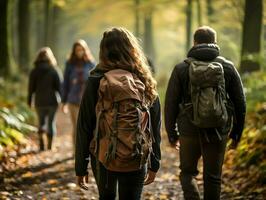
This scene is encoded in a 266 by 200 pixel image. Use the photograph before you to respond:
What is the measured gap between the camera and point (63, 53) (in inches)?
1706

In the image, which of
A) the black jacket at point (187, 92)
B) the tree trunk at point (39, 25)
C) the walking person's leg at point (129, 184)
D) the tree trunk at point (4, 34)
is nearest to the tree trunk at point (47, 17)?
the tree trunk at point (4, 34)

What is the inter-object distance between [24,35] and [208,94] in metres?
20.0

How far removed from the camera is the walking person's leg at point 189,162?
489cm

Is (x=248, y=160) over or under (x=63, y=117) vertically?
over

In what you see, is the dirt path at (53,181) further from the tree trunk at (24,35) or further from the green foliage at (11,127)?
the tree trunk at (24,35)

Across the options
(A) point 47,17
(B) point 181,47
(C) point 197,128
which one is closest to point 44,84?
(C) point 197,128

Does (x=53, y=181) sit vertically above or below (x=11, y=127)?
below

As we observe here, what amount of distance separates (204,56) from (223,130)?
0.76 m

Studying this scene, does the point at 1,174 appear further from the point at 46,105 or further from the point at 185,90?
the point at 185,90

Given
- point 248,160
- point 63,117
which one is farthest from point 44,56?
point 63,117

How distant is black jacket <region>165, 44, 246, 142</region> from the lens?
4.84m

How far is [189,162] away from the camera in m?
4.95

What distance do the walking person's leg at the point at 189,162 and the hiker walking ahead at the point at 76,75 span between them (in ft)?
15.0

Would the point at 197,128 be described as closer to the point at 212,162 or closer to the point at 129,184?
the point at 212,162
